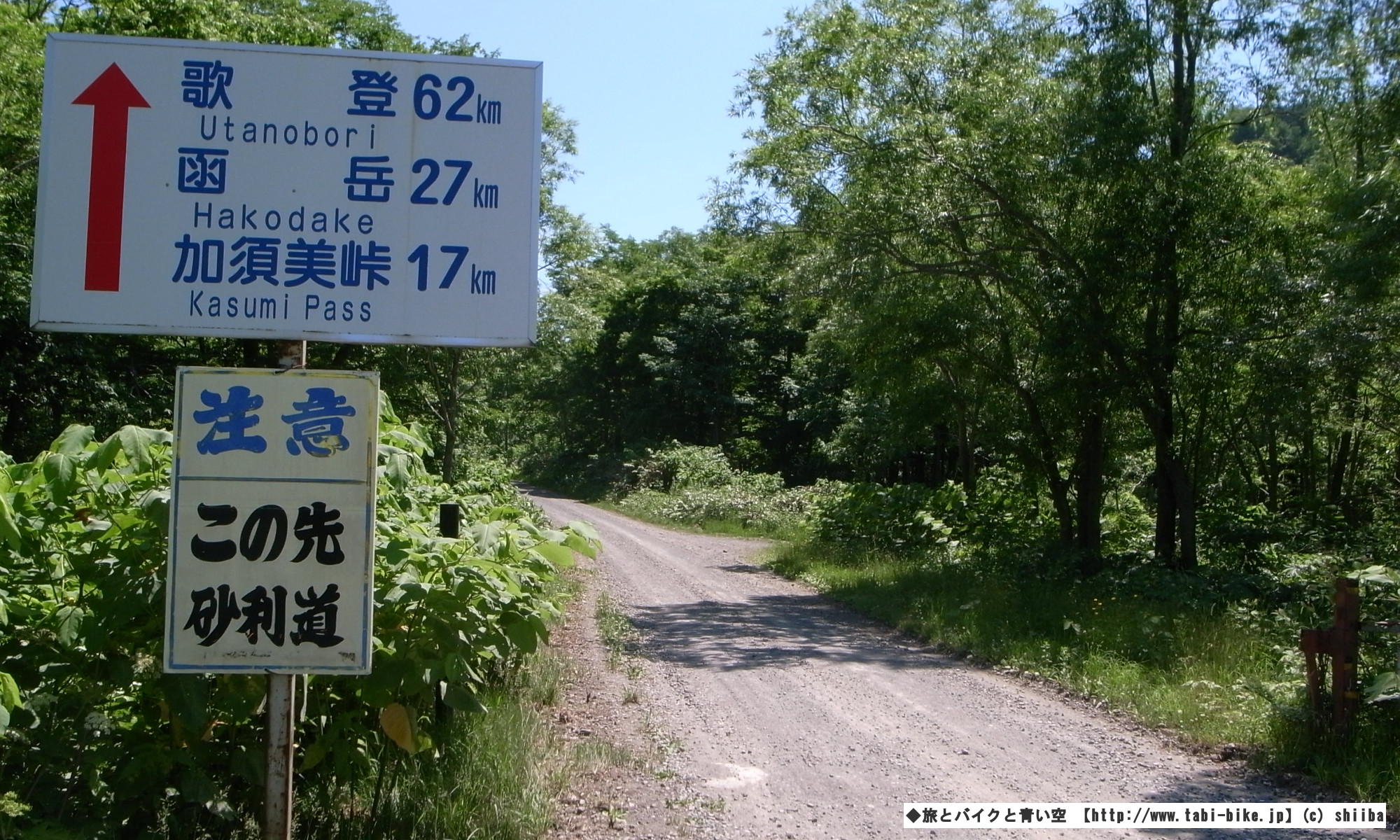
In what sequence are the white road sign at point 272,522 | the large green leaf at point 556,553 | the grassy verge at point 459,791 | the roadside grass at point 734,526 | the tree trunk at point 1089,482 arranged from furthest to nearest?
the roadside grass at point 734,526 < the tree trunk at point 1089,482 < the grassy verge at point 459,791 < the large green leaf at point 556,553 < the white road sign at point 272,522

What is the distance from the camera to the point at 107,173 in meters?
3.54

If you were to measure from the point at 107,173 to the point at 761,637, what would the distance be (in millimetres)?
8401

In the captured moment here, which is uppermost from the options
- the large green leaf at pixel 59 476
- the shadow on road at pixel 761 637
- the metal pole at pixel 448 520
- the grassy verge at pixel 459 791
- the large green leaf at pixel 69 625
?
the large green leaf at pixel 59 476

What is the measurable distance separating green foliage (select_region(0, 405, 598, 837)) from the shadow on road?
17.2 ft

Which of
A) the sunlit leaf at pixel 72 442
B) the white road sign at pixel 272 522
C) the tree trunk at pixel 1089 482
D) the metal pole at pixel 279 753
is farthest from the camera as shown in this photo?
the tree trunk at pixel 1089 482

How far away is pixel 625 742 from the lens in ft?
21.3

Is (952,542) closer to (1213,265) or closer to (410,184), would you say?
(1213,265)

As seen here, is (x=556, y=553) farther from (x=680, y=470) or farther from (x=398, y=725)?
(x=680, y=470)

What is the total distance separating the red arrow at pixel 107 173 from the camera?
3.49m

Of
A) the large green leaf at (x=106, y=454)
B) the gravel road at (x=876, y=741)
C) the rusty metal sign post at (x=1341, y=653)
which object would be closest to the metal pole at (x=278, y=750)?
the large green leaf at (x=106, y=454)

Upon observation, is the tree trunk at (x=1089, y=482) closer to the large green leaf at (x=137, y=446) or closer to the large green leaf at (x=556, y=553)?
the large green leaf at (x=556, y=553)

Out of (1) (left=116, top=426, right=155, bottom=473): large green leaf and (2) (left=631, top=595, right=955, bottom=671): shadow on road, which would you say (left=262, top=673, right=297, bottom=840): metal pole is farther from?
(2) (left=631, top=595, right=955, bottom=671): shadow on road

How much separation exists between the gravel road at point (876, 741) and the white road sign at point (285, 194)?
3016 millimetres

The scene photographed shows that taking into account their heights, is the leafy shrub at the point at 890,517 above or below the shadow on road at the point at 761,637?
above
